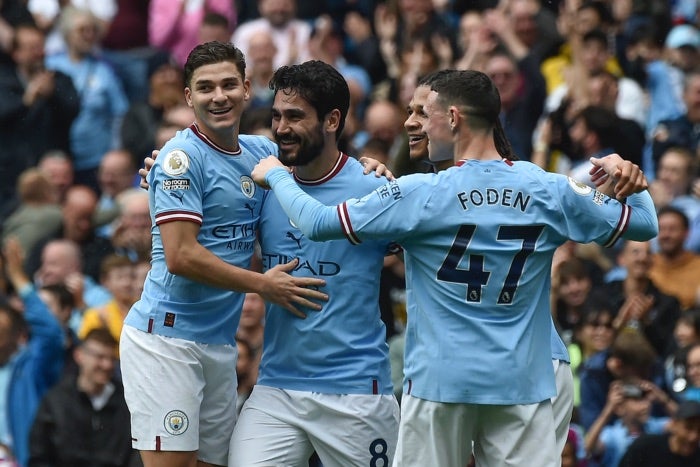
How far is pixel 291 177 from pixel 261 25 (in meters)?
9.23

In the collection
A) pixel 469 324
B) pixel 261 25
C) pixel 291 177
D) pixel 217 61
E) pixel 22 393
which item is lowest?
pixel 22 393

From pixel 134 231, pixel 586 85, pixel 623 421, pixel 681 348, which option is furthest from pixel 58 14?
pixel 623 421

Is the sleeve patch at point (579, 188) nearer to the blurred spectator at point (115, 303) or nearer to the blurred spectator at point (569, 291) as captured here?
the blurred spectator at point (569, 291)

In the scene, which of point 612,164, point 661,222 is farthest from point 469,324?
point 661,222

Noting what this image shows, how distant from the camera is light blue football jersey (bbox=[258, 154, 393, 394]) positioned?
8.09m

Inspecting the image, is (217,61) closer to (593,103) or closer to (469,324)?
(469,324)

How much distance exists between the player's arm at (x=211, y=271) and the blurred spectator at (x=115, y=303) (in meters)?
4.88

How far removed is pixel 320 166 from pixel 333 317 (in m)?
0.74

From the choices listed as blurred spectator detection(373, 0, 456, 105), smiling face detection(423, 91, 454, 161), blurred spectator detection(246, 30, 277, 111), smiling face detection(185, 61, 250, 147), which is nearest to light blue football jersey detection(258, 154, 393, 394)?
smiling face detection(185, 61, 250, 147)

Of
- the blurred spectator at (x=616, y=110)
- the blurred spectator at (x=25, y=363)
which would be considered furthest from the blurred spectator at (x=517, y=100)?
the blurred spectator at (x=25, y=363)

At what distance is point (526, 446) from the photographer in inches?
295

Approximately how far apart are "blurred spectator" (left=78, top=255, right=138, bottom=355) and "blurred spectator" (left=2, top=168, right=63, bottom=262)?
77.9 inches

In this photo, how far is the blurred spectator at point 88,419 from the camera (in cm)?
1153

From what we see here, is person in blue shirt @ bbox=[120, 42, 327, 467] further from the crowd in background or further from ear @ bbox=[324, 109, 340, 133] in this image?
the crowd in background
